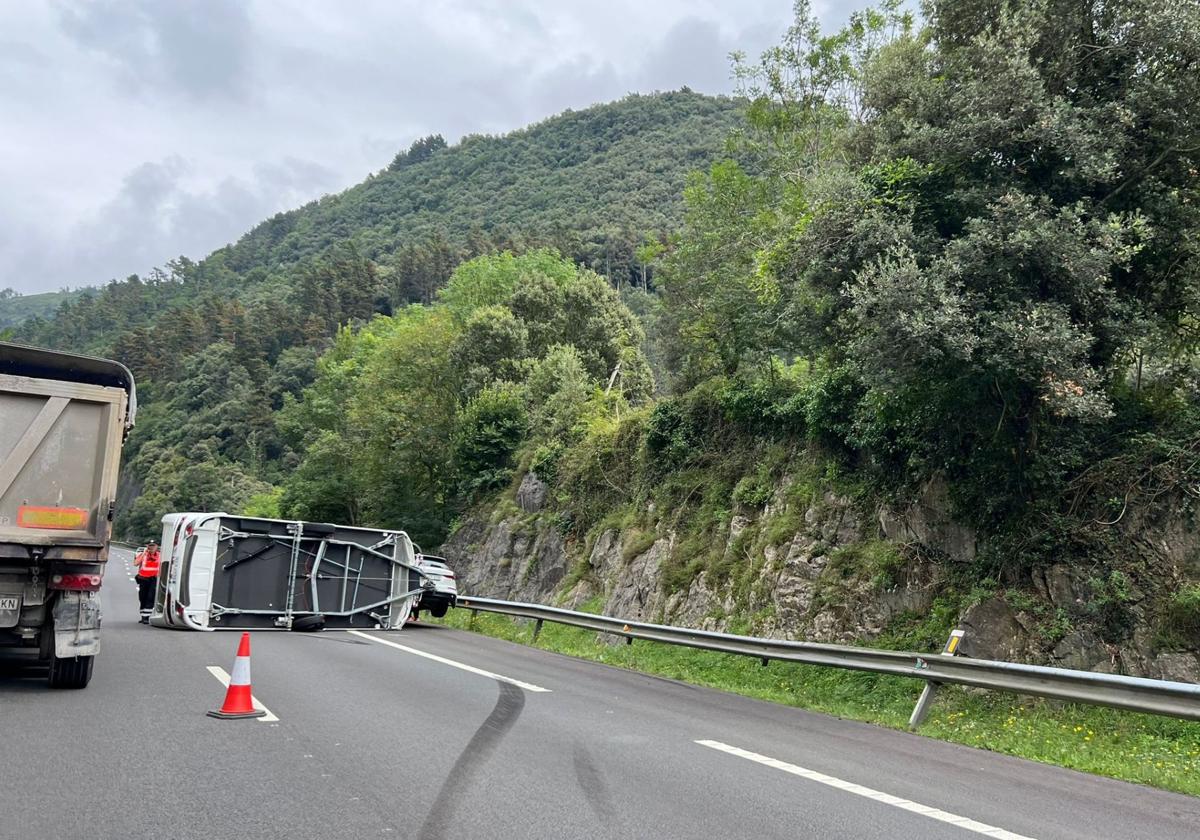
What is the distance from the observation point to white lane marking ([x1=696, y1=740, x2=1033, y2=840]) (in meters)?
5.21

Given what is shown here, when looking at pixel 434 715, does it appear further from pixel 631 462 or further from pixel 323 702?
pixel 631 462

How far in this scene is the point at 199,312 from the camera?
132m

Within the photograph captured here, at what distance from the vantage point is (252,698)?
891 cm

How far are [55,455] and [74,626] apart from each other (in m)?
1.71

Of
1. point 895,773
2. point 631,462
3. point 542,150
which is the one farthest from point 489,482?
point 542,150

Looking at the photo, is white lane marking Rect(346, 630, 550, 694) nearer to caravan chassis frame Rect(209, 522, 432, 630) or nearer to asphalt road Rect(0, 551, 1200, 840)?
asphalt road Rect(0, 551, 1200, 840)

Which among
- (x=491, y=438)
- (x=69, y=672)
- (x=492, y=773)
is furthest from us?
(x=491, y=438)

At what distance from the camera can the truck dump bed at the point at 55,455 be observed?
888cm

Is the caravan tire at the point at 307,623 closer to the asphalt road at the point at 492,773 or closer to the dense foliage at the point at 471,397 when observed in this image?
the asphalt road at the point at 492,773

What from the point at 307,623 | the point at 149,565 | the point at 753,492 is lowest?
the point at 307,623

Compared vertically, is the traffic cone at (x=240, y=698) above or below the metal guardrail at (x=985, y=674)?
below

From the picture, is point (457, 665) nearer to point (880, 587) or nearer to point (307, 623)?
point (307, 623)

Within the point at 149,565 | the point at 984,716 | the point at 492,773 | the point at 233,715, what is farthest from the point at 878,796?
the point at 149,565

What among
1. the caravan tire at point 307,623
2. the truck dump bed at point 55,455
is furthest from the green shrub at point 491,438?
the truck dump bed at point 55,455
